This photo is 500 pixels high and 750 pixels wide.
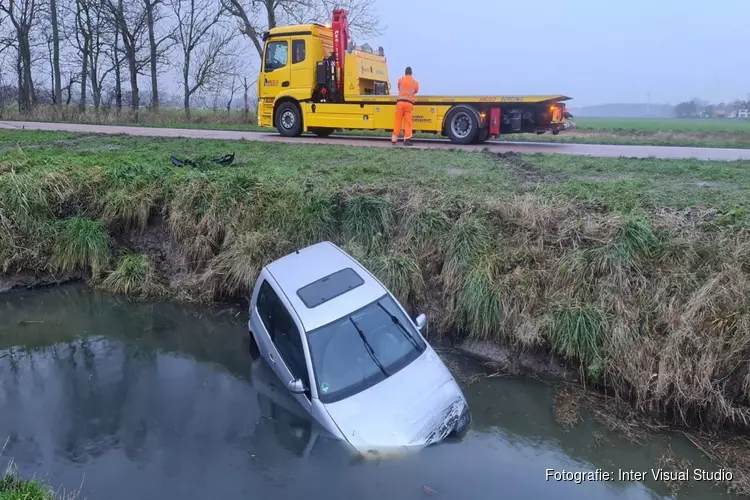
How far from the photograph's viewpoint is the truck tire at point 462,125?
14.6 metres

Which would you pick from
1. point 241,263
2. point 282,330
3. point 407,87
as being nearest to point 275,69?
point 407,87

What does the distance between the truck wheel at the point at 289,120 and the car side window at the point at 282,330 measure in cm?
1119

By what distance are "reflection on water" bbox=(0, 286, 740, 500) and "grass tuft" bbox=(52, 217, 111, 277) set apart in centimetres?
228

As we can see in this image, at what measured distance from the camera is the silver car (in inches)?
204

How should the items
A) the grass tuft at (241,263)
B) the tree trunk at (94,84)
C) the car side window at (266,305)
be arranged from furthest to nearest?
the tree trunk at (94,84) → the grass tuft at (241,263) → the car side window at (266,305)

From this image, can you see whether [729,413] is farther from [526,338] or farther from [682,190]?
[682,190]

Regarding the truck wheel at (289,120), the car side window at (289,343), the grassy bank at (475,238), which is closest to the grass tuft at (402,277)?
the grassy bank at (475,238)

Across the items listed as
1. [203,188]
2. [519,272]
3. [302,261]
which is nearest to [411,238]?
[519,272]

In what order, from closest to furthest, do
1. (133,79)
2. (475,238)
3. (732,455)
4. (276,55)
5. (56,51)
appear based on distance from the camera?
(732,455) → (475,238) → (276,55) → (133,79) → (56,51)

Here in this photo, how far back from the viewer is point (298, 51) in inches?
659

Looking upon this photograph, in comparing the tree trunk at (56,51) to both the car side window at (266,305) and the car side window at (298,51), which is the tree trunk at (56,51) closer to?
the car side window at (298,51)

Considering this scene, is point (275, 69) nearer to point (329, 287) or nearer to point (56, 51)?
point (329, 287)

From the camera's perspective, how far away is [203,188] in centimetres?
1020

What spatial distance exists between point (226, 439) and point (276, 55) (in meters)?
14.0
